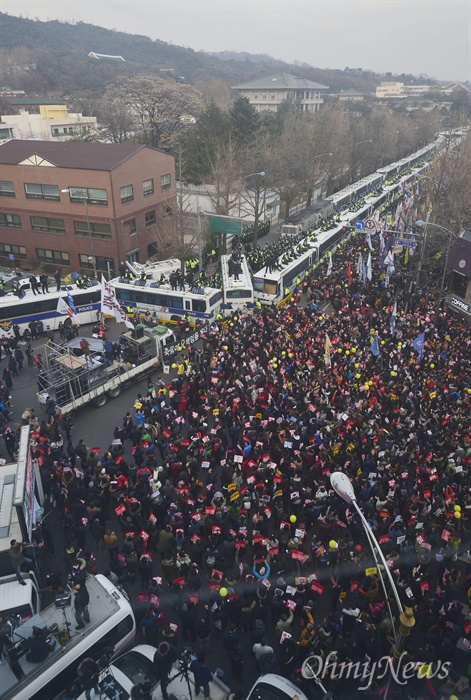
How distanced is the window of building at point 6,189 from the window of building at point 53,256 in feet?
14.2

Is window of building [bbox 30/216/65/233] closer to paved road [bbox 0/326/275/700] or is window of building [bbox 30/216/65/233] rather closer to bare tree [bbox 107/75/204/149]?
paved road [bbox 0/326/275/700]

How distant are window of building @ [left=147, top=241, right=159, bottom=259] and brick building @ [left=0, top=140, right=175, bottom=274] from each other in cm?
8

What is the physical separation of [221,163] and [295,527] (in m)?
35.9

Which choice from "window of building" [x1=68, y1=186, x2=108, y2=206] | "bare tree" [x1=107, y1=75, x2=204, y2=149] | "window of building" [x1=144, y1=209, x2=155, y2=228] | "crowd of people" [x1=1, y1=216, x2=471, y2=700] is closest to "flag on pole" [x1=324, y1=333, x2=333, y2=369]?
"crowd of people" [x1=1, y1=216, x2=471, y2=700]

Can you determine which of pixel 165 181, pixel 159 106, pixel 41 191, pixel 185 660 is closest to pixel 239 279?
pixel 165 181

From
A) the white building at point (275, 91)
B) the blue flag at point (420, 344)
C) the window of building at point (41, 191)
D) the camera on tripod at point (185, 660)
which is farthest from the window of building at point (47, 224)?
the white building at point (275, 91)

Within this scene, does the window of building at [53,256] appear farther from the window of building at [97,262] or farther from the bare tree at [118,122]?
the bare tree at [118,122]

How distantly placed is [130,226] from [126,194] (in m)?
2.20

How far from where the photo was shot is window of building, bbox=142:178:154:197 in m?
35.3

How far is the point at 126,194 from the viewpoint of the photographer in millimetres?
33344

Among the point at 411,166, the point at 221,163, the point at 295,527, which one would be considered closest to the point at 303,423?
the point at 295,527

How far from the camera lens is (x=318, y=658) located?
28.8 ft

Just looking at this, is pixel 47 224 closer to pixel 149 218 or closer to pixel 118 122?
pixel 149 218

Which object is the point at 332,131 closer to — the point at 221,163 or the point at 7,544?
the point at 221,163
